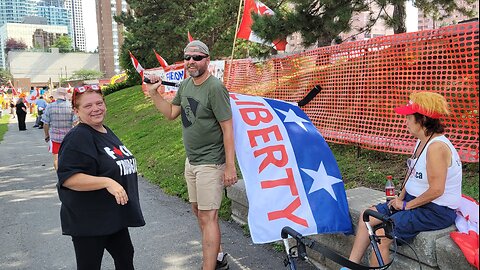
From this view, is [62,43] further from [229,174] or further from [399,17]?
[229,174]

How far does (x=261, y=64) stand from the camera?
7.73m

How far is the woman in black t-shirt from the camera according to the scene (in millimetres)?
2506

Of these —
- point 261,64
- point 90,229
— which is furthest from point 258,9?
point 90,229

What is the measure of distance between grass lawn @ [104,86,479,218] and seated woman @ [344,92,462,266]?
0.68ft

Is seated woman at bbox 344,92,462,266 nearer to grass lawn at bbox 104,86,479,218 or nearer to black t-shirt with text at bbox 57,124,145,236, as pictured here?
grass lawn at bbox 104,86,479,218

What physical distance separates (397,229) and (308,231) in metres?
0.65

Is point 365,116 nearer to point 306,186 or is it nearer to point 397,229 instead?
point 306,186

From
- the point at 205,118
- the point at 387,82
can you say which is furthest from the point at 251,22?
the point at 205,118

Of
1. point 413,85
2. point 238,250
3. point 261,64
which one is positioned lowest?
point 238,250

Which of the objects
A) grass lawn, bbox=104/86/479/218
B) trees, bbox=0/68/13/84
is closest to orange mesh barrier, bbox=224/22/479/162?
grass lawn, bbox=104/86/479/218

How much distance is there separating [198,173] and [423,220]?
1755 millimetres

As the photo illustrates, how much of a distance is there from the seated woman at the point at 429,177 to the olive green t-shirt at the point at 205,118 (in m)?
1.34

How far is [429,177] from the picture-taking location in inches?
110

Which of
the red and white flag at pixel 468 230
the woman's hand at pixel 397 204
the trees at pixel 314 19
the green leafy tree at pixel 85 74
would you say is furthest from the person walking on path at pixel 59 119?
the green leafy tree at pixel 85 74
